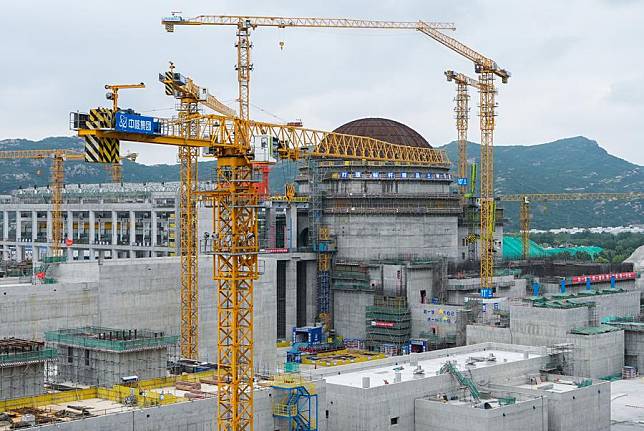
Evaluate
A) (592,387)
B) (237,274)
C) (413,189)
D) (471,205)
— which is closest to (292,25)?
(413,189)

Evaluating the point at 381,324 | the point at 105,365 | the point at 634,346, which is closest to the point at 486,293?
the point at 381,324

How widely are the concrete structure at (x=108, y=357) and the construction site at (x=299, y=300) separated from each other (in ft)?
0.54

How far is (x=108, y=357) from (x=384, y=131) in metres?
102

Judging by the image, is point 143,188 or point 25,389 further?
point 143,188

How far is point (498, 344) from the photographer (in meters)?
108

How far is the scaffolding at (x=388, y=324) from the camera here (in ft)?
466

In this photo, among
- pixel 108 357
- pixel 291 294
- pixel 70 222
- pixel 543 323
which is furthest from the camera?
pixel 70 222

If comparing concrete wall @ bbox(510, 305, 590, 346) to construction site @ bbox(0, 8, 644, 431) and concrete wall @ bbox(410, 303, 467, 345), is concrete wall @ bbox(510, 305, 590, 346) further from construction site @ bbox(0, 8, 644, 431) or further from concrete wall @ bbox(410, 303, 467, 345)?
concrete wall @ bbox(410, 303, 467, 345)

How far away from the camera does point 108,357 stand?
7044 centimetres

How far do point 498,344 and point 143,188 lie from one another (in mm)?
98667

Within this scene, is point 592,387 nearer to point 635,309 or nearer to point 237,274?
point 237,274

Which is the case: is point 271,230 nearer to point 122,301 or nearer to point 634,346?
point 122,301

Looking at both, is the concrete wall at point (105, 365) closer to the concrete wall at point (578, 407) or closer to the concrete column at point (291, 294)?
the concrete wall at point (578, 407)

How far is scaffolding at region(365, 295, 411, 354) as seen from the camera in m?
142
